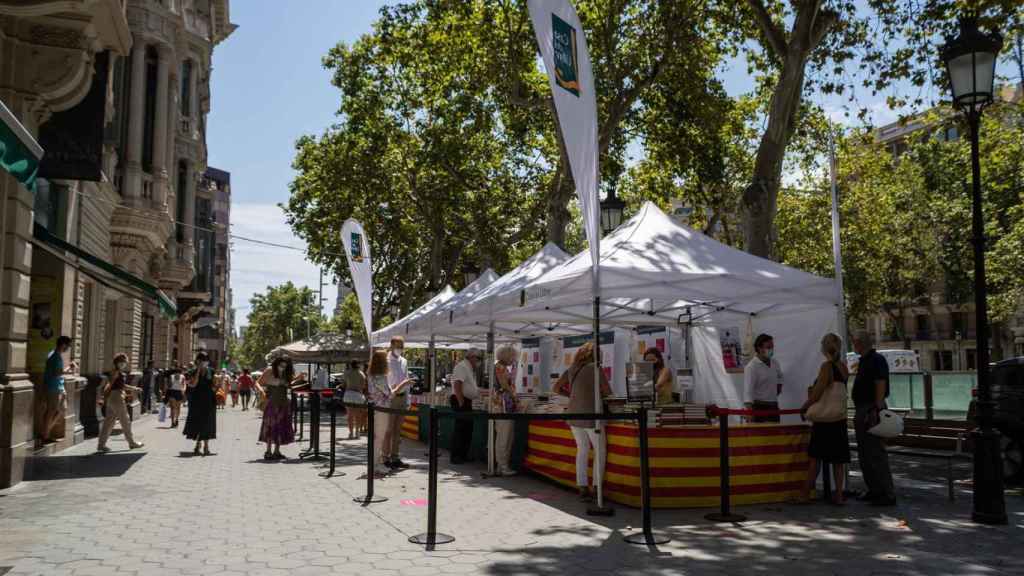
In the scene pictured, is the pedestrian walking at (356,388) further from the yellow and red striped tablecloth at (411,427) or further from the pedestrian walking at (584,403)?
the pedestrian walking at (584,403)

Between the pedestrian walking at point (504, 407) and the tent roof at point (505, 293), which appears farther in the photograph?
the pedestrian walking at point (504, 407)

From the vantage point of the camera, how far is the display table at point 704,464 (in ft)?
27.5

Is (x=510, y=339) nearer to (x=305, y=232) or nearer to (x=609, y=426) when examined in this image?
(x=609, y=426)

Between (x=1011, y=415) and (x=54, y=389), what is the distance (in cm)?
1321

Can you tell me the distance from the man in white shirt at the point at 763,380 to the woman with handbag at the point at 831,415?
39.1 inches

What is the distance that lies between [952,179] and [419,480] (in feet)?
131

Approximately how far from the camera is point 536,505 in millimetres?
8656

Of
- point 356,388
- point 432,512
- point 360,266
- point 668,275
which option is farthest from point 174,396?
point 432,512

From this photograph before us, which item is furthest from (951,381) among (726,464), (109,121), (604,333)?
(109,121)

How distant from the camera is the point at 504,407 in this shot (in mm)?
12109

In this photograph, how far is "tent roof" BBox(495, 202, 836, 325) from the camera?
28.8 ft

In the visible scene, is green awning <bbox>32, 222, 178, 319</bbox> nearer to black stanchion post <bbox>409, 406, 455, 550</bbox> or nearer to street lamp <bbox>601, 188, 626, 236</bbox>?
black stanchion post <bbox>409, 406, 455, 550</bbox>

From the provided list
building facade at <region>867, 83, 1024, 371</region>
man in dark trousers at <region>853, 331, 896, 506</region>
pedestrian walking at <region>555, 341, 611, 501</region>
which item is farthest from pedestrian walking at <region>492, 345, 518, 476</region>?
building facade at <region>867, 83, 1024, 371</region>

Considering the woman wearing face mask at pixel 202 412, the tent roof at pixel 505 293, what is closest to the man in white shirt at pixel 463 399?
the tent roof at pixel 505 293
